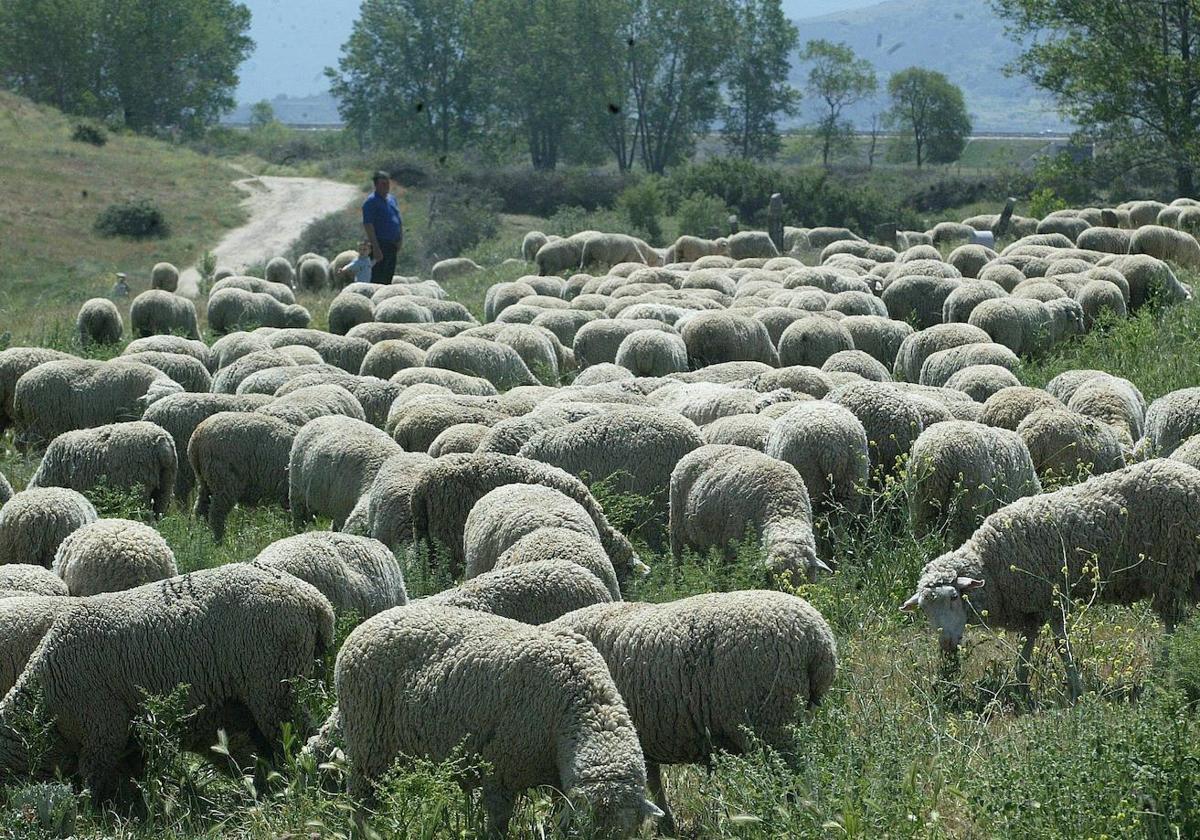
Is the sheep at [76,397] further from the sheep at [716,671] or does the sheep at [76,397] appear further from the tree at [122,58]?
the tree at [122,58]

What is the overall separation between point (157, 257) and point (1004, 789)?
38336 millimetres

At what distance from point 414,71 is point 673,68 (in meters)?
20.4

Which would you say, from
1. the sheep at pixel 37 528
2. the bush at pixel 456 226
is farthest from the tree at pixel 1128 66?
the sheep at pixel 37 528

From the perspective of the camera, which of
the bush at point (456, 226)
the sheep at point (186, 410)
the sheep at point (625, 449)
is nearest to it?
the sheep at point (625, 449)

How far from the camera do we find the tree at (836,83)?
74812 millimetres

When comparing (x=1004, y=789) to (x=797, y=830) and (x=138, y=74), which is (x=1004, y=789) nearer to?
(x=797, y=830)

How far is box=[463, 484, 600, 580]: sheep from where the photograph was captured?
23.3 feet

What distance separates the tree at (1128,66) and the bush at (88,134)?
1358 inches

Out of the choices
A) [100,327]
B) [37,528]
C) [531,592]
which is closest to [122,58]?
[100,327]

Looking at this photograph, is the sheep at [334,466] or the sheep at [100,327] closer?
the sheep at [334,466]

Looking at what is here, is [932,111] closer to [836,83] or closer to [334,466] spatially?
[836,83]

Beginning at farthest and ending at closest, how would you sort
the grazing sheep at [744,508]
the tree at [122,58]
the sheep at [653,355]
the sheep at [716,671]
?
the tree at [122,58] → the sheep at [653,355] → the grazing sheep at [744,508] → the sheep at [716,671]

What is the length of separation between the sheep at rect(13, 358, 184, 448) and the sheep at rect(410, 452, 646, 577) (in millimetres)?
4766

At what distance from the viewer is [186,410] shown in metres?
11.0
